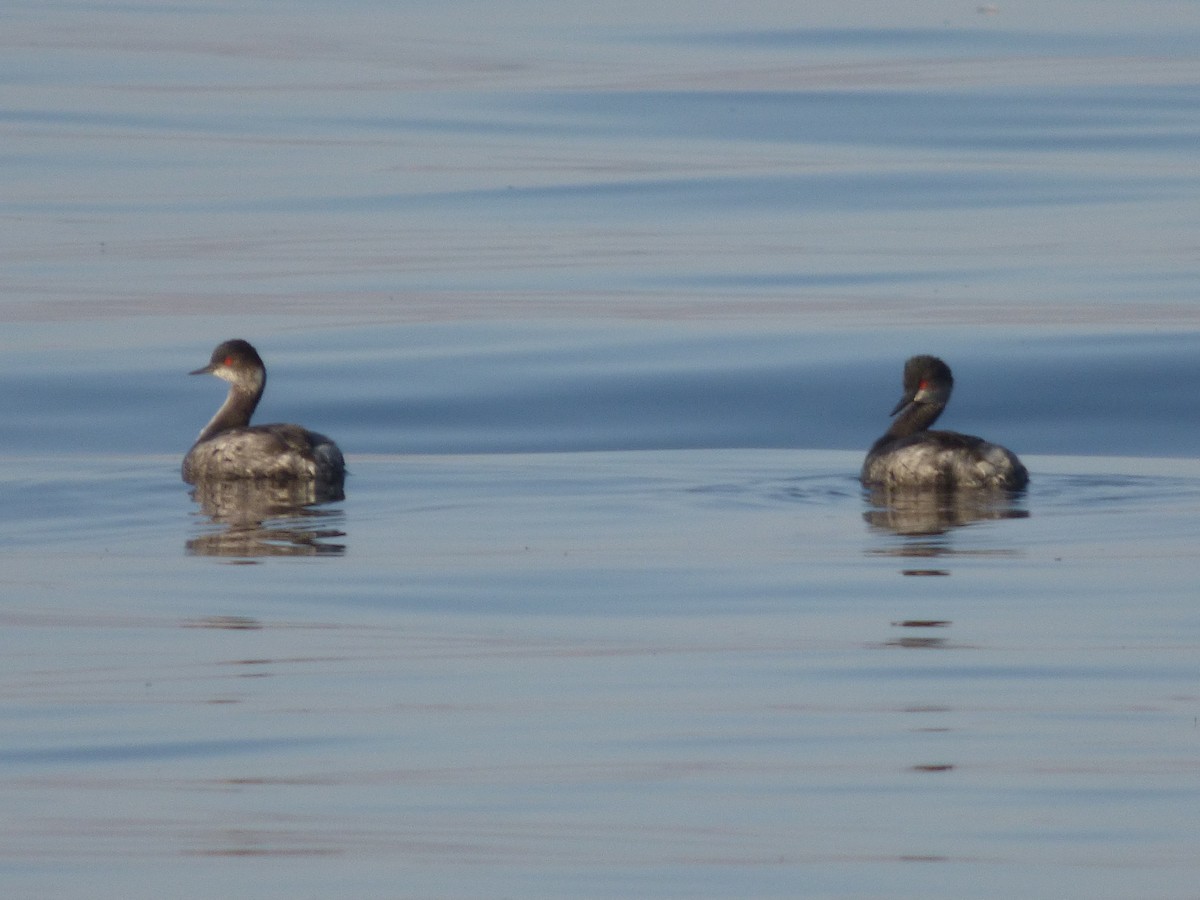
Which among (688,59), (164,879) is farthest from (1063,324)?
(688,59)

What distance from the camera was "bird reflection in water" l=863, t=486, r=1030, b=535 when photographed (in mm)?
12227

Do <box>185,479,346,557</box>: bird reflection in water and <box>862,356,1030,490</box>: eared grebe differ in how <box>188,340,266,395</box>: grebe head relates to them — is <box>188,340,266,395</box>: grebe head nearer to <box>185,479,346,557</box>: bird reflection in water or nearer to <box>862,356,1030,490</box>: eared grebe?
<box>185,479,346,557</box>: bird reflection in water

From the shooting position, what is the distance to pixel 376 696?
27.2 ft

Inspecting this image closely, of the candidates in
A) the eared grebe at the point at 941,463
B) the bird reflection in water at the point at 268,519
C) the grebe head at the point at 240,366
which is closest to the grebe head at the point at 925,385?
the eared grebe at the point at 941,463

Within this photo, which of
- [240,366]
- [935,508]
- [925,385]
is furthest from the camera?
[240,366]

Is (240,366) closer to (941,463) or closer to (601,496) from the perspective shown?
(601,496)

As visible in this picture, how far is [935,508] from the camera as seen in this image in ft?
42.7

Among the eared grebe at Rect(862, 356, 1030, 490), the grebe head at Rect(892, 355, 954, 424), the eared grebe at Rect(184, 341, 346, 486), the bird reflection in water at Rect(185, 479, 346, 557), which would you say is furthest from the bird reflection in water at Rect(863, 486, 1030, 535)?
the eared grebe at Rect(184, 341, 346, 486)

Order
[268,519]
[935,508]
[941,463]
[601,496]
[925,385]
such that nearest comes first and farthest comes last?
[268,519], [935,508], [601,496], [941,463], [925,385]

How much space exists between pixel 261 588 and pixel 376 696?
2047 mm

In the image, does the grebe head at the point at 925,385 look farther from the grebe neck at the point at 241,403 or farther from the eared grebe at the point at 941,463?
the grebe neck at the point at 241,403

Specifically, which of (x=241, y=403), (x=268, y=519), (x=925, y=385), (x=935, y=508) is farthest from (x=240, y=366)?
(x=935, y=508)

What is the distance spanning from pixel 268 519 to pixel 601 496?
1747 millimetres

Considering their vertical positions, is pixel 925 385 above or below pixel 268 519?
above
